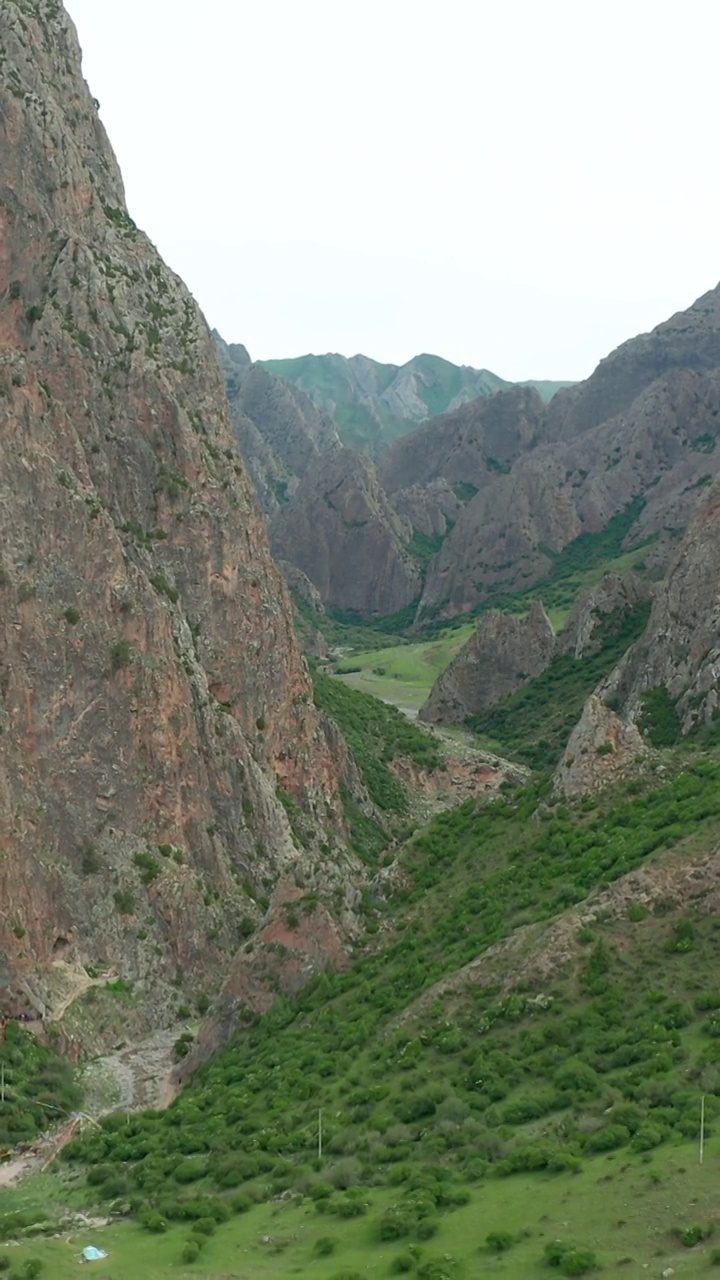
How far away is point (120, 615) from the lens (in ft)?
193

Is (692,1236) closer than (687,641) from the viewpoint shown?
Yes

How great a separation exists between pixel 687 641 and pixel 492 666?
48304mm

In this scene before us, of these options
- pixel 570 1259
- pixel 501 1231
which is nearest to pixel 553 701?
pixel 501 1231

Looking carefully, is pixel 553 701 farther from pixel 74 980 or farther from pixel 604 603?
pixel 74 980

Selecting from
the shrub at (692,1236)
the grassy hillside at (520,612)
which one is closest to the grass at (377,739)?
the grassy hillside at (520,612)

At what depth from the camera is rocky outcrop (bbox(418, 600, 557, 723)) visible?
113 meters

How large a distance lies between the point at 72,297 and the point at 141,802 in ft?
91.4

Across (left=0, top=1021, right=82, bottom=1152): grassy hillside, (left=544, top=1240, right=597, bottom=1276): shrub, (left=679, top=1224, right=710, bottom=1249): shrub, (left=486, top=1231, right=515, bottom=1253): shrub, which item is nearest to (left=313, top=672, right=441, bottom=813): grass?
(left=0, top=1021, right=82, bottom=1152): grassy hillside

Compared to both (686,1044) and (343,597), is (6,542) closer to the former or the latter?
(686,1044)

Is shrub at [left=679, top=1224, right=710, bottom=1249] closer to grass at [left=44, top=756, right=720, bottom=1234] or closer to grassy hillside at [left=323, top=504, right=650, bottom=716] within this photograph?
grass at [left=44, top=756, right=720, bottom=1234]

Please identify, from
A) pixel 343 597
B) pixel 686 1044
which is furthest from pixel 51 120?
pixel 343 597

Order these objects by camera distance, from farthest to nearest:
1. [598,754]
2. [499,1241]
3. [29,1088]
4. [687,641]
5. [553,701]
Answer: [553,701], [687,641], [29,1088], [598,754], [499,1241]

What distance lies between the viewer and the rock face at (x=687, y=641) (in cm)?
5678

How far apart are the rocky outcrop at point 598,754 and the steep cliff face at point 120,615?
29.7 feet
